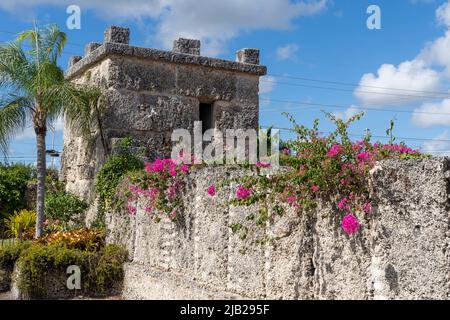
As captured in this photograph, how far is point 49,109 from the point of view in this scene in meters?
11.5

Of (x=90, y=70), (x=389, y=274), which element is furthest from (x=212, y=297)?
(x=90, y=70)

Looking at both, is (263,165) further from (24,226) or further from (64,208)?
(24,226)

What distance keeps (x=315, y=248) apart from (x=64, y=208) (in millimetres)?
7971

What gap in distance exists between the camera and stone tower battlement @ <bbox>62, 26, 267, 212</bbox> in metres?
11.8

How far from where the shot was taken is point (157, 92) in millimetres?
12203

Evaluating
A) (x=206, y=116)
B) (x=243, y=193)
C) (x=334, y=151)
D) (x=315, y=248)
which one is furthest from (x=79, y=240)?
(x=334, y=151)

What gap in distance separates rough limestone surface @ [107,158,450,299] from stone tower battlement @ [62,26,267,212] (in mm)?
3750

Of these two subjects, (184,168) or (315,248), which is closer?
(315,248)

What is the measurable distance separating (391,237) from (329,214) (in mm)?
730

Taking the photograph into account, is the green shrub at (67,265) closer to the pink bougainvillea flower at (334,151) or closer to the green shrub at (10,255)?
the green shrub at (10,255)

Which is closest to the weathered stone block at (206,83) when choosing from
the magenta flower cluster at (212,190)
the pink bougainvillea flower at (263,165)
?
the magenta flower cluster at (212,190)

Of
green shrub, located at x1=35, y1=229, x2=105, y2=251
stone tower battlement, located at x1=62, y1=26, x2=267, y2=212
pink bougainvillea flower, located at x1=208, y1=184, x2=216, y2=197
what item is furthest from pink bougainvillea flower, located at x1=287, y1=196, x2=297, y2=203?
stone tower battlement, located at x1=62, y1=26, x2=267, y2=212

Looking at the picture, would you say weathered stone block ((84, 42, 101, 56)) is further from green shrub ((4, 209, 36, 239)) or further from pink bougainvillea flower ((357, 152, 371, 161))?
pink bougainvillea flower ((357, 152, 371, 161))

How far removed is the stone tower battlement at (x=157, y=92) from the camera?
11836mm
